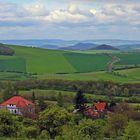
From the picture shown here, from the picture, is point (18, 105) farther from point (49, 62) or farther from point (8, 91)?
point (49, 62)

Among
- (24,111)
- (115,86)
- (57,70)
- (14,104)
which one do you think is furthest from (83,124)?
(57,70)

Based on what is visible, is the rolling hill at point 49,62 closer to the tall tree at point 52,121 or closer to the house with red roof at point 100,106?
the house with red roof at point 100,106

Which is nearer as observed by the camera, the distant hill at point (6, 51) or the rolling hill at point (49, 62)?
the rolling hill at point (49, 62)

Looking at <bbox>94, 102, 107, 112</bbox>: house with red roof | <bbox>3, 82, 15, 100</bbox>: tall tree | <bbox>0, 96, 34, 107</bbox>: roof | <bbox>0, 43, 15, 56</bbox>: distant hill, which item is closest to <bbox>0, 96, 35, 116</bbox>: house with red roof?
<bbox>0, 96, 34, 107</bbox>: roof

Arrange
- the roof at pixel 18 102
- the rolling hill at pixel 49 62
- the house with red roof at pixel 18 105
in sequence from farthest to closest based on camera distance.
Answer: the rolling hill at pixel 49 62, the roof at pixel 18 102, the house with red roof at pixel 18 105

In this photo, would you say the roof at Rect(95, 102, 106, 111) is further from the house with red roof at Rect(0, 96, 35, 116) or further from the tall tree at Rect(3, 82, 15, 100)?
the tall tree at Rect(3, 82, 15, 100)

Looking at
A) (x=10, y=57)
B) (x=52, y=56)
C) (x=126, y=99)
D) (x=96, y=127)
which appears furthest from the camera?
(x=52, y=56)

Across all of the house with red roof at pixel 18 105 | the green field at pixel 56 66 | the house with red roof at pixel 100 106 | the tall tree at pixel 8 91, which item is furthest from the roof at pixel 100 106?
the green field at pixel 56 66

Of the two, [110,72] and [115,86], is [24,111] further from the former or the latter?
[110,72]
